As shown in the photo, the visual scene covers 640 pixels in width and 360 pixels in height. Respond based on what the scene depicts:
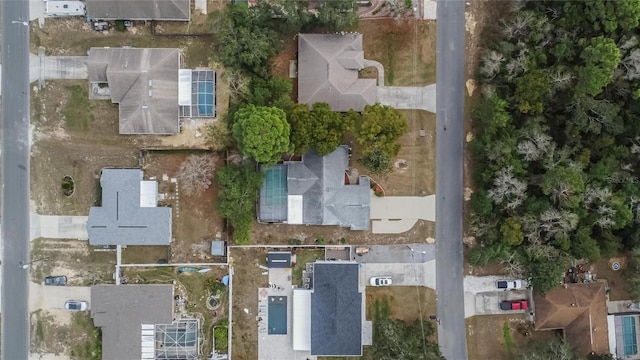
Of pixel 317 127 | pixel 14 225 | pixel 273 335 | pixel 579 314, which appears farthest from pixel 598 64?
pixel 14 225

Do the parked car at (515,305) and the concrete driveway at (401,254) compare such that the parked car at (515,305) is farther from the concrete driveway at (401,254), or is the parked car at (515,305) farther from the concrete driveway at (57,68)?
the concrete driveway at (57,68)

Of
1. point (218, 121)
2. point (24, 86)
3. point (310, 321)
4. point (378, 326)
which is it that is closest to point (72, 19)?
point (24, 86)

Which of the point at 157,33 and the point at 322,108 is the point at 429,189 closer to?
the point at 322,108

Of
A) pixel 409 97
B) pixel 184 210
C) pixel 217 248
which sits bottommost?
pixel 217 248

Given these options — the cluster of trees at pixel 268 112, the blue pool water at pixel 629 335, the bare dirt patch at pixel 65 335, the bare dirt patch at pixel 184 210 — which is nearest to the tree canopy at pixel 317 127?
the cluster of trees at pixel 268 112

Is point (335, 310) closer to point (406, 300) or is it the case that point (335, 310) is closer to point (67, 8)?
point (406, 300)

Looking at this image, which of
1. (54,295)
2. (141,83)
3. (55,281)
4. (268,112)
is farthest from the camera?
(54,295)

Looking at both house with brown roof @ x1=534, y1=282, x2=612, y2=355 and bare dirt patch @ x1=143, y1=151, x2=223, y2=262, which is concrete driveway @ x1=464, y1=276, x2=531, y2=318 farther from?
bare dirt patch @ x1=143, y1=151, x2=223, y2=262
